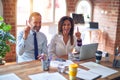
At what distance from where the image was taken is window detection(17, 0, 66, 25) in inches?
157

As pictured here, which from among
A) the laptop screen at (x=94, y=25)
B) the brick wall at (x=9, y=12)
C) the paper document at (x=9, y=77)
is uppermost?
the brick wall at (x=9, y=12)

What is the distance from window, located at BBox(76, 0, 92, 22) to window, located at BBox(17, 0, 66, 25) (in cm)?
47

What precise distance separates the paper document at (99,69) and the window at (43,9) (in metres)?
2.39

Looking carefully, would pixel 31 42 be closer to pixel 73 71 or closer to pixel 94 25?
pixel 73 71

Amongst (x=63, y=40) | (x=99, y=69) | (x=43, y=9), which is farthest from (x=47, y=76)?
(x=43, y=9)

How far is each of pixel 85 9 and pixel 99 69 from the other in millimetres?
3314

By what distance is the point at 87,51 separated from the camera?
215 cm

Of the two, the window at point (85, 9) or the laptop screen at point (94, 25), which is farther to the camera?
the window at point (85, 9)

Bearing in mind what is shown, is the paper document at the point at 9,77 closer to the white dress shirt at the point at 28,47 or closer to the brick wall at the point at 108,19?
the white dress shirt at the point at 28,47

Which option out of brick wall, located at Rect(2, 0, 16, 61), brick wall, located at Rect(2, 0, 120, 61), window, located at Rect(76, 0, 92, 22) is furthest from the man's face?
window, located at Rect(76, 0, 92, 22)

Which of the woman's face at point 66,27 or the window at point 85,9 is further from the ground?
the window at point 85,9

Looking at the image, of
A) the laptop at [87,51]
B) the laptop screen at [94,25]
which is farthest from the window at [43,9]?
the laptop at [87,51]

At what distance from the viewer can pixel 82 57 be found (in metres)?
2.15

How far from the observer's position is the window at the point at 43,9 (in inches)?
157
